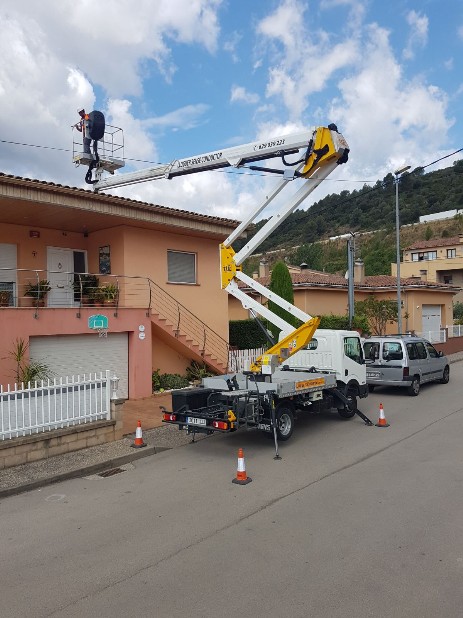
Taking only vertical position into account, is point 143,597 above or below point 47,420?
below

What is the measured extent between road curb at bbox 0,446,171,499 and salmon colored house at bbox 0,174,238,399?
15.8ft

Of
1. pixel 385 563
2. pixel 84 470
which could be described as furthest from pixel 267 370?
pixel 385 563

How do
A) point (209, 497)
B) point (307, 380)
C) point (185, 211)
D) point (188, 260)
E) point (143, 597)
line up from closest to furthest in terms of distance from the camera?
1. point (143, 597)
2. point (209, 497)
3. point (307, 380)
4. point (185, 211)
5. point (188, 260)

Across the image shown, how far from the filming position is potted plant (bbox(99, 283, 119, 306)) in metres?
14.5

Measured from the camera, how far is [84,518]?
6.04 metres

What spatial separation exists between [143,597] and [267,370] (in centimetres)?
611

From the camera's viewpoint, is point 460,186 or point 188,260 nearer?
point 188,260

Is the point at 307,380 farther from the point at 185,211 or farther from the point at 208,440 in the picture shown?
the point at 185,211

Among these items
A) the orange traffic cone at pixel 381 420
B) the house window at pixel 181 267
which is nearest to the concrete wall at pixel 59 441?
the orange traffic cone at pixel 381 420

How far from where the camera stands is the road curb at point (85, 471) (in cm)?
704

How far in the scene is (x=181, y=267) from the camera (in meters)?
17.1

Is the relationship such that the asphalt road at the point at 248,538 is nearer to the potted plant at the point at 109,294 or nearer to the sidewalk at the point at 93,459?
the sidewalk at the point at 93,459

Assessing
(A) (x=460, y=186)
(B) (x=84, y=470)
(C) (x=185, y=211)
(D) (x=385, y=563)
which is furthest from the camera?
(A) (x=460, y=186)

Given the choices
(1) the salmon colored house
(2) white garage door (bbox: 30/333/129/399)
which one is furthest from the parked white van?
(2) white garage door (bbox: 30/333/129/399)
